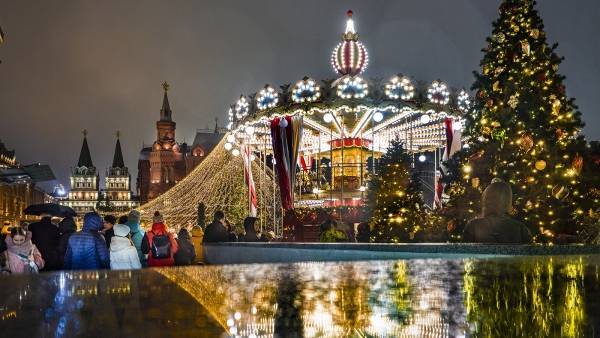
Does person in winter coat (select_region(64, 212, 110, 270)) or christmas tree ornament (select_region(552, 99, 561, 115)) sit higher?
christmas tree ornament (select_region(552, 99, 561, 115))

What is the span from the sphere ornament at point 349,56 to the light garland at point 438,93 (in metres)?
2.36

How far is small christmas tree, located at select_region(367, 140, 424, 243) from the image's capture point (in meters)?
16.8

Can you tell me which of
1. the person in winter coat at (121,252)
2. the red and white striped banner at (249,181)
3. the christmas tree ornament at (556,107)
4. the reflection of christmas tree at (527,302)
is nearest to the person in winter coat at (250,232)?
the red and white striped banner at (249,181)

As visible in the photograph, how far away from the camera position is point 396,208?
664 inches

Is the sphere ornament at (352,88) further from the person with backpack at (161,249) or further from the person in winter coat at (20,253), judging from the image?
the person in winter coat at (20,253)


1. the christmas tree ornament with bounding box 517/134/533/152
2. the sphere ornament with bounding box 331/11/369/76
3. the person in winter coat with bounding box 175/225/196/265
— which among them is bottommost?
the person in winter coat with bounding box 175/225/196/265

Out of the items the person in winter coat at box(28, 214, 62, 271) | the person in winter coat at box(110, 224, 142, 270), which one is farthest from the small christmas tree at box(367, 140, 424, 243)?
the person in winter coat at box(110, 224, 142, 270)

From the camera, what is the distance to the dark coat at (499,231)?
26.4 feet

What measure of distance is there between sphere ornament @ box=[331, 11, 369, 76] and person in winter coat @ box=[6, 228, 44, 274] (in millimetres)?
14362

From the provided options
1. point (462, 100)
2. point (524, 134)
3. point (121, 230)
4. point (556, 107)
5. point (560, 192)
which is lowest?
point (121, 230)

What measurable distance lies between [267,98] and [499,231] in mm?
14187

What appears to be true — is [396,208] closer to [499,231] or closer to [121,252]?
[499,231]

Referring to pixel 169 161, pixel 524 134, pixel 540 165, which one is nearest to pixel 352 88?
pixel 524 134

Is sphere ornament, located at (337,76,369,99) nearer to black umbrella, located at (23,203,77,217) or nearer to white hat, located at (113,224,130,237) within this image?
black umbrella, located at (23,203,77,217)
